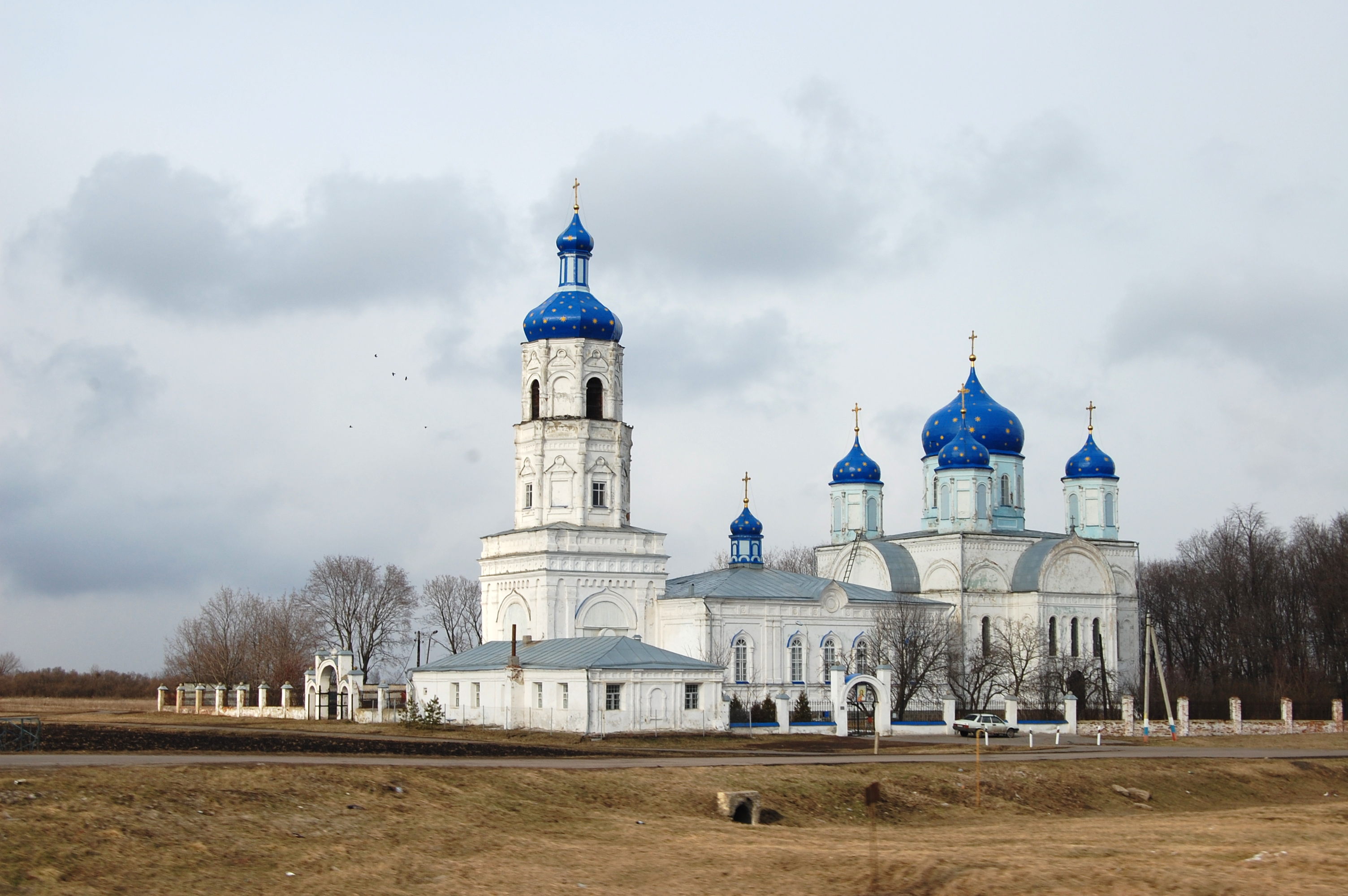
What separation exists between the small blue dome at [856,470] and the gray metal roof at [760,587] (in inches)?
351

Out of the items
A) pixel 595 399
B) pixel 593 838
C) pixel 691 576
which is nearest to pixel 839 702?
pixel 691 576

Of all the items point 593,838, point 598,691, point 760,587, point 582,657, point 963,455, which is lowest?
point 593,838

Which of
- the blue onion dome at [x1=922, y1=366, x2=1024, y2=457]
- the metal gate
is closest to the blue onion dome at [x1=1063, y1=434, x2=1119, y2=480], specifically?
the blue onion dome at [x1=922, y1=366, x2=1024, y2=457]

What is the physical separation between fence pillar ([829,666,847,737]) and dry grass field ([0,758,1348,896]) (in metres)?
15.0

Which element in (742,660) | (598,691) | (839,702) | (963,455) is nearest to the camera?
(598,691)

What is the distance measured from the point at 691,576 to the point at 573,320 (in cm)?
962

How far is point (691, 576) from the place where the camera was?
51.6m

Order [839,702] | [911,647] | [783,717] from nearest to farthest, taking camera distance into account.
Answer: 1. [783,717]
2. [839,702]
3. [911,647]

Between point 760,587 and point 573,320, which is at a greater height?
point 573,320

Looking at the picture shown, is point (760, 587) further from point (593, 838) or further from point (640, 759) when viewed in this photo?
point (593, 838)

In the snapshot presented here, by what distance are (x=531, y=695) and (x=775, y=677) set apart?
9.69m

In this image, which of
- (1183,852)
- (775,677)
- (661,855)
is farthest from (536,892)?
Result: (775,677)

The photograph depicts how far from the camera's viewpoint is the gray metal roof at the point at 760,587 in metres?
47.6

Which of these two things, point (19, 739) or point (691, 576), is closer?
point (19, 739)
